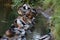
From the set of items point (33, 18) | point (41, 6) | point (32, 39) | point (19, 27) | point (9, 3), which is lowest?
point (32, 39)

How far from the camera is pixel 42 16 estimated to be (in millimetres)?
6574

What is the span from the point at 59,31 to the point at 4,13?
4.35 meters

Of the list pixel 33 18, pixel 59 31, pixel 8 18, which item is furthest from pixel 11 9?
pixel 59 31

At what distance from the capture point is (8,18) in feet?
24.2

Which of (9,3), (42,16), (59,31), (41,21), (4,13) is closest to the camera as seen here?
(59,31)

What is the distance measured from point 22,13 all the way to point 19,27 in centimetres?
78

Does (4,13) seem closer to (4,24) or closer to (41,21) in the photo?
(4,24)

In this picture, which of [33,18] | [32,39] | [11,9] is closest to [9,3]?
[11,9]

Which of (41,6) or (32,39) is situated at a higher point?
(41,6)

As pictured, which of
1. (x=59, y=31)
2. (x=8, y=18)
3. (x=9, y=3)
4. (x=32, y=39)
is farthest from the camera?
(x=9, y=3)

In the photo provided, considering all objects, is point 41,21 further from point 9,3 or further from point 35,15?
point 9,3

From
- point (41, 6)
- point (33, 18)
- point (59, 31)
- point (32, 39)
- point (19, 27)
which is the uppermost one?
point (41, 6)

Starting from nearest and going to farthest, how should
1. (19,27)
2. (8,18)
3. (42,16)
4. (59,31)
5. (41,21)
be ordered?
(59,31) < (19,27) < (41,21) < (42,16) < (8,18)

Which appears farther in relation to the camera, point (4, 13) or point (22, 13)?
point (4, 13)
